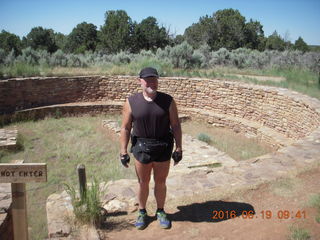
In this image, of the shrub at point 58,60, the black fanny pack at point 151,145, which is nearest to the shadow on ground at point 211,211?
the black fanny pack at point 151,145

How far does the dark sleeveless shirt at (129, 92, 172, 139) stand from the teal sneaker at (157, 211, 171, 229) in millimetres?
936

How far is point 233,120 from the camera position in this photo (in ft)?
33.8

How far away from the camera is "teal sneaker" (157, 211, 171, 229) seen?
11.4 feet

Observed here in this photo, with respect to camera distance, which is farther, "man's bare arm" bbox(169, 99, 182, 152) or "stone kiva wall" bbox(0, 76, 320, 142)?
"stone kiva wall" bbox(0, 76, 320, 142)

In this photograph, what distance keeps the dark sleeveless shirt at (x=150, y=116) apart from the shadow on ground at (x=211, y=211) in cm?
113

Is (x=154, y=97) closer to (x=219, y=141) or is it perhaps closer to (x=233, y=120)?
(x=219, y=141)

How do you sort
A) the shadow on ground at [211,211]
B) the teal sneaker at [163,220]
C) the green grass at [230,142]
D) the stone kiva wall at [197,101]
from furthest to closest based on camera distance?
1. the stone kiva wall at [197,101]
2. the green grass at [230,142]
3. the shadow on ground at [211,211]
4. the teal sneaker at [163,220]

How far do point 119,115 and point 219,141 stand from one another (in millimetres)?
4493

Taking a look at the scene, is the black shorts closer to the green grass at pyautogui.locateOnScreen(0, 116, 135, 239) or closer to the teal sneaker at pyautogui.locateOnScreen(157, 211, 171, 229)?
the teal sneaker at pyautogui.locateOnScreen(157, 211, 171, 229)

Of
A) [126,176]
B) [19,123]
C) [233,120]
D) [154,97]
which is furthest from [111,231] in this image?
[19,123]

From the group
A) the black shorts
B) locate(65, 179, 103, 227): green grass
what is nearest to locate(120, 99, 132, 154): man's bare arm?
the black shorts

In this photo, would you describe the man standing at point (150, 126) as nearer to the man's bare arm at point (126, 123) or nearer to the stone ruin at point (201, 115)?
the man's bare arm at point (126, 123)

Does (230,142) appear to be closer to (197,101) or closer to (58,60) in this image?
(197,101)

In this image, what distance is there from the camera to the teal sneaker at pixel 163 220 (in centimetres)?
349
